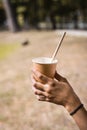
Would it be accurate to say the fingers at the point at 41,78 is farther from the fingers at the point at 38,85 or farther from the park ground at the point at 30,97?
the park ground at the point at 30,97

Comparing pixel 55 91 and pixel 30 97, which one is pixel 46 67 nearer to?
pixel 55 91

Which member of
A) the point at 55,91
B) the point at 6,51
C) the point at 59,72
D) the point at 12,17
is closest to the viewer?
the point at 55,91

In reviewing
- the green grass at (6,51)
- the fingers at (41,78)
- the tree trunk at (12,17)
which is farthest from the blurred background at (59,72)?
the tree trunk at (12,17)

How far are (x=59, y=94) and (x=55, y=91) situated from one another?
3 cm

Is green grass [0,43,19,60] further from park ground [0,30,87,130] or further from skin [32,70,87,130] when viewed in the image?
skin [32,70,87,130]

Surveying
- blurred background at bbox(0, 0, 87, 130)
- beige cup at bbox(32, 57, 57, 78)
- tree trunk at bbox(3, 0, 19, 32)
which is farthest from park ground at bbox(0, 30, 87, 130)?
tree trunk at bbox(3, 0, 19, 32)

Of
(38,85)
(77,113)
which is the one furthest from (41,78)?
(77,113)

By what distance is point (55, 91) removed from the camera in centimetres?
223

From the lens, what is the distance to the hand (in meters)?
2.24

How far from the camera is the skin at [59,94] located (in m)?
2.24

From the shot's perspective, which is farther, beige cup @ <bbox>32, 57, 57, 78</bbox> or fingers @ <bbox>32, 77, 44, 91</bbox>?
beige cup @ <bbox>32, 57, 57, 78</bbox>

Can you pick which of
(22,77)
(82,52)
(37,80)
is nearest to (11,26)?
(82,52)

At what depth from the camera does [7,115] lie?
6371 mm

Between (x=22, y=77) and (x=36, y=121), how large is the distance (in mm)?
3612
